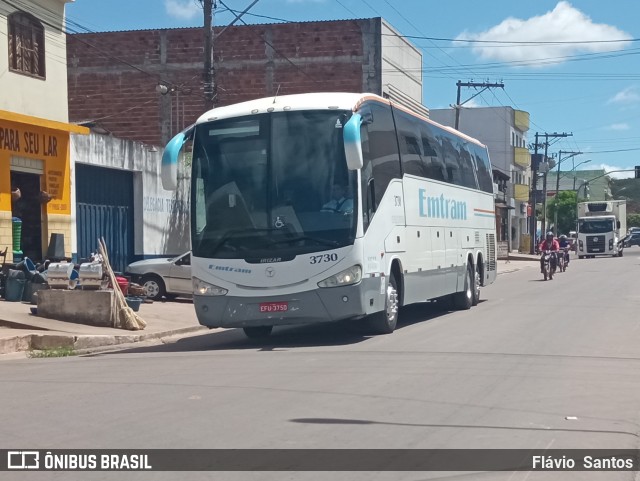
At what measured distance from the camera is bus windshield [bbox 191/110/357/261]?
13477mm

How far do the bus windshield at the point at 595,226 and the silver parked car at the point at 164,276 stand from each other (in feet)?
143

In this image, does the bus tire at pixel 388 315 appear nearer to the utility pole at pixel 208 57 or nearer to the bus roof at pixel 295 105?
the bus roof at pixel 295 105

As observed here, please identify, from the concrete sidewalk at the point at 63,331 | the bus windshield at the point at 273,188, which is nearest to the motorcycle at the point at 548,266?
the concrete sidewalk at the point at 63,331

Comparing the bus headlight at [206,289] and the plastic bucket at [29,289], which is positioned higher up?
the bus headlight at [206,289]

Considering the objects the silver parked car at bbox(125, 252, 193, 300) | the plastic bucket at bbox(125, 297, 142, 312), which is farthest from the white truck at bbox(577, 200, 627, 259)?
the plastic bucket at bbox(125, 297, 142, 312)

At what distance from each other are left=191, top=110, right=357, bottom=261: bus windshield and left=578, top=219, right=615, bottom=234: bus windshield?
164 feet

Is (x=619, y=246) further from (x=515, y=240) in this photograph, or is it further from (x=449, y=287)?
(x=449, y=287)

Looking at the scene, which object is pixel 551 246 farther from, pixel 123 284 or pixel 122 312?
pixel 122 312

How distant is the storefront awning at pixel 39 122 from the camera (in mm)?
19469

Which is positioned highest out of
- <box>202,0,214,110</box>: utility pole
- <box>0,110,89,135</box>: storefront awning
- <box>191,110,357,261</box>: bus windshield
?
<box>202,0,214,110</box>: utility pole

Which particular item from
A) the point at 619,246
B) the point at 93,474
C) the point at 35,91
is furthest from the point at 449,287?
the point at 619,246

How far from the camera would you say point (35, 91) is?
70.0 ft

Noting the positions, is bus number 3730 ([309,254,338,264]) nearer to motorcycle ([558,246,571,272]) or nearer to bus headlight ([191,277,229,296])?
bus headlight ([191,277,229,296])

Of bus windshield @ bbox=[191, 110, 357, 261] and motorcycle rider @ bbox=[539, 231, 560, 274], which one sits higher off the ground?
bus windshield @ bbox=[191, 110, 357, 261]
